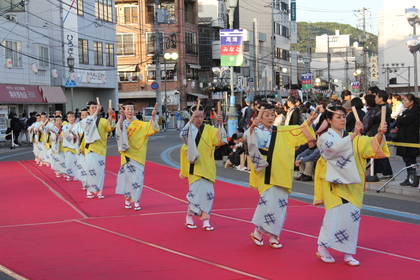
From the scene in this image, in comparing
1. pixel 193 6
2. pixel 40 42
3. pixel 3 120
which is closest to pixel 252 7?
pixel 193 6

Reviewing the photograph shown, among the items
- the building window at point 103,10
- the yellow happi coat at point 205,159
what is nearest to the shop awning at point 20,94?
the building window at point 103,10

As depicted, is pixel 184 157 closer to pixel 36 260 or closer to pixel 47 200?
pixel 36 260

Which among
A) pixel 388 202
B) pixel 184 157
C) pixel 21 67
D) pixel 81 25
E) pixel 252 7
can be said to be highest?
pixel 252 7

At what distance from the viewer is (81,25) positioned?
4369 centimetres

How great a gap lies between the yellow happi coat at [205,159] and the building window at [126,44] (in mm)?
49470

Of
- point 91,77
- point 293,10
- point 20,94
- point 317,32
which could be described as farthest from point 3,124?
point 317,32

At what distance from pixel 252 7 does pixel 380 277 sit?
218ft

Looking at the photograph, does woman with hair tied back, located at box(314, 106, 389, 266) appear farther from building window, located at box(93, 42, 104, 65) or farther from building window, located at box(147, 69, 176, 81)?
building window, located at box(147, 69, 176, 81)

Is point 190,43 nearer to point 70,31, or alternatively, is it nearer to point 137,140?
point 70,31

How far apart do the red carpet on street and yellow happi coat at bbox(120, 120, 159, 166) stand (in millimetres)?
930

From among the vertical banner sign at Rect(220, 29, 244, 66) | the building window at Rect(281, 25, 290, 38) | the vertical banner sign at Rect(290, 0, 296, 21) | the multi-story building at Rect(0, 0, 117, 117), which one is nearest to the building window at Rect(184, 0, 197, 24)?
the multi-story building at Rect(0, 0, 117, 117)

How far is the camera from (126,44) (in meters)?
57.5

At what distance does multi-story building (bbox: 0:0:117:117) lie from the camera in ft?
119

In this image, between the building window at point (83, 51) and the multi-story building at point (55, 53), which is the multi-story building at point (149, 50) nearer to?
the multi-story building at point (55, 53)
